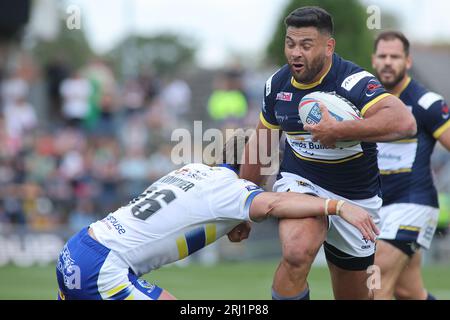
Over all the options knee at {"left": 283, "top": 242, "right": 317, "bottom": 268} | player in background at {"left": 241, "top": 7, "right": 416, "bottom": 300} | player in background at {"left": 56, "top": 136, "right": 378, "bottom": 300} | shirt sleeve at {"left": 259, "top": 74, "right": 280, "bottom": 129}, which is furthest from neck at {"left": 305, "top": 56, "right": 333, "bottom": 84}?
knee at {"left": 283, "top": 242, "right": 317, "bottom": 268}

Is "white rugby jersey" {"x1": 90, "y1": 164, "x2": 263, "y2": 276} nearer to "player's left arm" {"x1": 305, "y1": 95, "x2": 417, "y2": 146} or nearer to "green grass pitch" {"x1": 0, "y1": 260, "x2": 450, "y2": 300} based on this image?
"player's left arm" {"x1": 305, "y1": 95, "x2": 417, "y2": 146}

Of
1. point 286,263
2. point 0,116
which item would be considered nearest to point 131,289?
point 286,263

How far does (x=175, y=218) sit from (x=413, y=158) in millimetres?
3113

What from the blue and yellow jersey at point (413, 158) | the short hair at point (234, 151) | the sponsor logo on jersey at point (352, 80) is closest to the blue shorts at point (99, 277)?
the short hair at point (234, 151)

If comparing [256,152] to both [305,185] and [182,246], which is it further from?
[182,246]

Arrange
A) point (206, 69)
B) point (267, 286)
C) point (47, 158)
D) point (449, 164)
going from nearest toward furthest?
point (267, 286)
point (47, 158)
point (449, 164)
point (206, 69)

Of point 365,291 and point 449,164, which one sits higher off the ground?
point 365,291

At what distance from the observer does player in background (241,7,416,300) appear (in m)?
6.20

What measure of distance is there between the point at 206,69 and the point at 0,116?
788 centimetres

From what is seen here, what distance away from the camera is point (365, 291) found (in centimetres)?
716

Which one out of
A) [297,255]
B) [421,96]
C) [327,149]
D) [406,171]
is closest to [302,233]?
[297,255]

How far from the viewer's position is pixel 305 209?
6152 mm

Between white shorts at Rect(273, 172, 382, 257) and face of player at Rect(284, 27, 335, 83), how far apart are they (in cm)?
84
